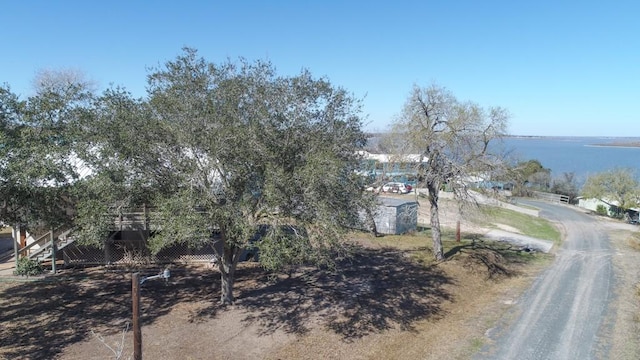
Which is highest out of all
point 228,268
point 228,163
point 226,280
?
point 228,163

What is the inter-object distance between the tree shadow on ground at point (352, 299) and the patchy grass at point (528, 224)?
47.1 feet

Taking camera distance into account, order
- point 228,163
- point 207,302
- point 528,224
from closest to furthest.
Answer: point 228,163 < point 207,302 < point 528,224

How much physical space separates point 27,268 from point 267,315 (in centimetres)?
1037

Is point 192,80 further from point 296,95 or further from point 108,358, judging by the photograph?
point 108,358

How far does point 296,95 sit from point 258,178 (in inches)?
108

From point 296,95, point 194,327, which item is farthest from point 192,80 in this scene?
point 194,327

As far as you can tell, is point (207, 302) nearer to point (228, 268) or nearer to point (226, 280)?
point (226, 280)

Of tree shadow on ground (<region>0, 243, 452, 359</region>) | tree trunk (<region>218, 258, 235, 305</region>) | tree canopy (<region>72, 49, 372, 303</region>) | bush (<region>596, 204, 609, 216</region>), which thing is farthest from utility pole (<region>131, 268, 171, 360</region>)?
bush (<region>596, 204, 609, 216</region>)

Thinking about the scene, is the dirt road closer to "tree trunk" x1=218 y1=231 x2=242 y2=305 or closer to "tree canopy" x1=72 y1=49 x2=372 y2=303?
"tree canopy" x1=72 y1=49 x2=372 y2=303

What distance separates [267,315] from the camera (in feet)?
47.2

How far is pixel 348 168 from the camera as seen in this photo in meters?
12.5

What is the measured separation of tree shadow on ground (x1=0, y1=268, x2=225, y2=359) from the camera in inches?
473

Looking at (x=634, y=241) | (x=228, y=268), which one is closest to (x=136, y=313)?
(x=228, y=268)

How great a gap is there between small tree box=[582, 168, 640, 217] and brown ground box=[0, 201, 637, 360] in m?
28.6
